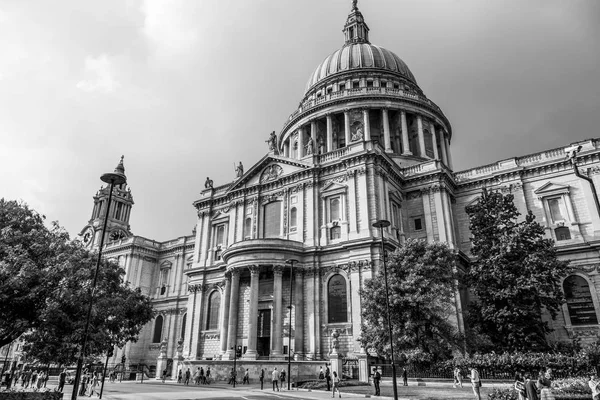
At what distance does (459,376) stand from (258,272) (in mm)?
18996

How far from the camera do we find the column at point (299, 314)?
36434 millimetres

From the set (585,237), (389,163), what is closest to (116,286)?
(389,163)

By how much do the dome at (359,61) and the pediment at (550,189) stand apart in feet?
105

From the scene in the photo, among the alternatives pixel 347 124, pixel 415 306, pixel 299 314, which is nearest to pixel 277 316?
pixel 299 314

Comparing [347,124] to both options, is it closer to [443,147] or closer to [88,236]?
[443,147]

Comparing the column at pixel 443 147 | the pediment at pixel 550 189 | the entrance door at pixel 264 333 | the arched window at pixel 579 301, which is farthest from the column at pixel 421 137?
the entrance door at pixel 264 333

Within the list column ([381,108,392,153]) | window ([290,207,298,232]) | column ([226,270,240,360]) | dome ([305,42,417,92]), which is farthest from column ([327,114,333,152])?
column ([226,270,240,360])

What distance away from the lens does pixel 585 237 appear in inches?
1545

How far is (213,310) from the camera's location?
45344mm

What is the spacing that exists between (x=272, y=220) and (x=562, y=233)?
91.7ft

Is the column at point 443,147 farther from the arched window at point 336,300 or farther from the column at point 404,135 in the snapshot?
the arched window at point 336,300

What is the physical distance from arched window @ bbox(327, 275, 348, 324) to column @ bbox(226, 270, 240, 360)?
8.44m

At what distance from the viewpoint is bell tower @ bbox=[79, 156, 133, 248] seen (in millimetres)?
73625

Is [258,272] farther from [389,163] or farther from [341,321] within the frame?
[389,163]
